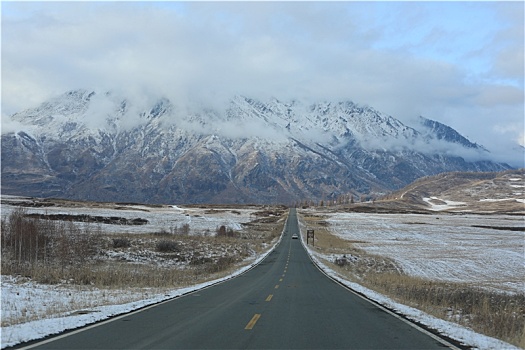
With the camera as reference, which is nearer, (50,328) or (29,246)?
(50,328)

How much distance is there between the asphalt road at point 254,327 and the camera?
11.0 meters

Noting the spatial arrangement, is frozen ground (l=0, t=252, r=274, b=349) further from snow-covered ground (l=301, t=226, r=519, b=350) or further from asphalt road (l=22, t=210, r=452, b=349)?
snow-covered ground (l=301, t=226, r=519, b=350)

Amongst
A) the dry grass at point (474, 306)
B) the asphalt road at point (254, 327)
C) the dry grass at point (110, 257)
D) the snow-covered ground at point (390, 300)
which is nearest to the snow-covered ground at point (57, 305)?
the snow-covered ground at point (390, 300)

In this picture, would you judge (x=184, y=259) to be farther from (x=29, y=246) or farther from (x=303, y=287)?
(x=303, y=287)

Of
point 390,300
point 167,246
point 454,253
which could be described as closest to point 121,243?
point 167,246

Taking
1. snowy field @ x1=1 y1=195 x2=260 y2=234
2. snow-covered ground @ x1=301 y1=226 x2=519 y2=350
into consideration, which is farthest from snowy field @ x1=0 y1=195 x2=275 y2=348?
snowy field @ x1=1 y1=195 x2=260 y2=234

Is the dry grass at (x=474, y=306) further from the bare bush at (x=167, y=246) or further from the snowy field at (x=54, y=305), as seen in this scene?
the bare bush at (x=167, y=246)

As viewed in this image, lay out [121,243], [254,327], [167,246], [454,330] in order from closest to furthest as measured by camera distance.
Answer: [254,327] < [454,330] < [121,243] < [167,246]

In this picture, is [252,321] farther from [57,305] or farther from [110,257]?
[110,257]

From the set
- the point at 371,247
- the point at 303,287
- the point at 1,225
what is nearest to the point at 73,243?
the point at 1,225

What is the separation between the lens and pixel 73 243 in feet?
137

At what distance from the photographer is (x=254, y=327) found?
13023 millimetres

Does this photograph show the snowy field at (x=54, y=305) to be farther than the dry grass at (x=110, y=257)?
No

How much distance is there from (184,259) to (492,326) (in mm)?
33562
